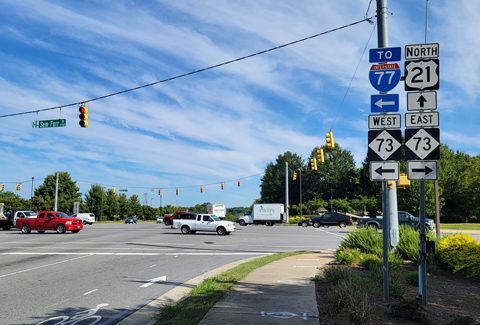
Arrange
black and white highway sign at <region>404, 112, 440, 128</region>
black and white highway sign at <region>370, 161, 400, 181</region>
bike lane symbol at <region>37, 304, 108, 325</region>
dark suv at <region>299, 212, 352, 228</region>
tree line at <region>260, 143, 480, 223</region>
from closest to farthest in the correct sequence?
bike lane symbol at <region>37, 304, 108, 325</region> → black and white highway sign at <region>404, 112, 440, 128</region> → black and white highway sign at <region>370, 161, 400, 181</region> → dark suv at <region>299, 212, 352, 228</region> → tree line at <region>260, 143, 480, 223</region>

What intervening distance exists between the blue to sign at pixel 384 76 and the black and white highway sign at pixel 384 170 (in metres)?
1.55

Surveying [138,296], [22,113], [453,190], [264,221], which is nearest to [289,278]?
[138,296]

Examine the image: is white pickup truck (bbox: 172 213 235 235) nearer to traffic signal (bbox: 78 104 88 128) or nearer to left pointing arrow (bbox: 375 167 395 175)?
traffic signal (bbox: 78 104 88 128)

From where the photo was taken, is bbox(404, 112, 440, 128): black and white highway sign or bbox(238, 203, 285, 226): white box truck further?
bbox(238, 203, 285, 226): white box truck

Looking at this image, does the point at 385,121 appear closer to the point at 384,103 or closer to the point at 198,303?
the point at 384,103

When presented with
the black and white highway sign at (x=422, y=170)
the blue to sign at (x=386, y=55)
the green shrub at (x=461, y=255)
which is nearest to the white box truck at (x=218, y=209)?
the green shrub at (x=461, y=255)

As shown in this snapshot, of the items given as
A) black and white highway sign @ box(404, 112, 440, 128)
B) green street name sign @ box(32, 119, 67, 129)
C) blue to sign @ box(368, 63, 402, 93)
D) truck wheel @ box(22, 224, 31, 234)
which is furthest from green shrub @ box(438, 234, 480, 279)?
truck wheel @ box(22, 224, 31, 234)

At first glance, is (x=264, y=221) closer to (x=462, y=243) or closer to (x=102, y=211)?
(x=462, y=243)

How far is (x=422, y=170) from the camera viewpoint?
6.50m

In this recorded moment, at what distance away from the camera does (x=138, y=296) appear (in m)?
7.78

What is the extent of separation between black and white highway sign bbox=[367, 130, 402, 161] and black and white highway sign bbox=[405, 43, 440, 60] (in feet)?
4.70

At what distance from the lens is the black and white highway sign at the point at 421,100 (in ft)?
21.8

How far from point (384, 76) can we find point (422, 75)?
2.48 ft

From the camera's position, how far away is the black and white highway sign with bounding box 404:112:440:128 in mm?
6574
